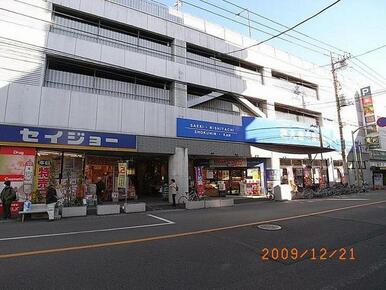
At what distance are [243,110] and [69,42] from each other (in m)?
15.1

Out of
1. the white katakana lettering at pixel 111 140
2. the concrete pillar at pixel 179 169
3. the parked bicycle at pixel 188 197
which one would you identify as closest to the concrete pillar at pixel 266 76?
the concrete pillar at pixel 179 169

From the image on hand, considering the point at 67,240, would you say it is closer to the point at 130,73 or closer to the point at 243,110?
the point at 130,73

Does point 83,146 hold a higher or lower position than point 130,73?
lower

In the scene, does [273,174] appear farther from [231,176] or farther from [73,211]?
[73,211]

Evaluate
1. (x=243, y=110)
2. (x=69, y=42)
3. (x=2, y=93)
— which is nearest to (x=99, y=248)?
(x=2, y=93)

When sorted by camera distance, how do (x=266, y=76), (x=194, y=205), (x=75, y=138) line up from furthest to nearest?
(x=266, y=76) < (x=194, y=205) < (x=75, y=138)

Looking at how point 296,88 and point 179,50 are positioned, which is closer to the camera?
point 179,50

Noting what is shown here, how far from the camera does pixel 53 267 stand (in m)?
5.38

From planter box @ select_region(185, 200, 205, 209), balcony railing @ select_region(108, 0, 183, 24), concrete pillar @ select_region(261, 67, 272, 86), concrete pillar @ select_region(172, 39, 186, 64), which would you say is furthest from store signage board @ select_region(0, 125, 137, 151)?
concrete pillar @ select_region(261, 67, 272, 86)

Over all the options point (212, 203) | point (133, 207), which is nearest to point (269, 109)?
point (212, 203)

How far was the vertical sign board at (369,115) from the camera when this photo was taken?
3672 centimetres
